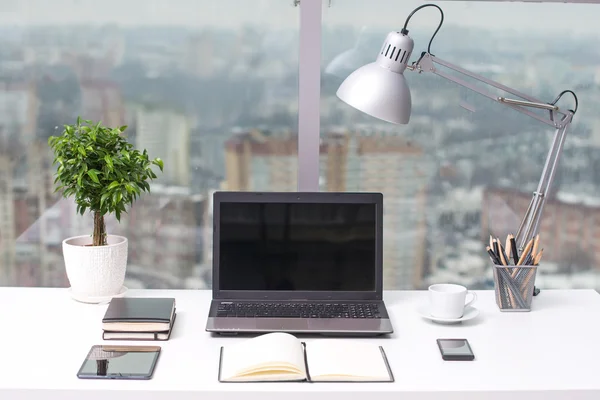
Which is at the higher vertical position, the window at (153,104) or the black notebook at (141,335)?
the window at (153,104)

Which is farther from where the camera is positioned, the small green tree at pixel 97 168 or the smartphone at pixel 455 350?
the small green tree at pixel 97 168

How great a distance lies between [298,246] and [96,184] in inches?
19.3

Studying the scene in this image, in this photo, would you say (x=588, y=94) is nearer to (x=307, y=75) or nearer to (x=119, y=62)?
(x=307, y=75)

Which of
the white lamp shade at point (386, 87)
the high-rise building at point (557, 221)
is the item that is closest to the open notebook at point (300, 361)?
the white lamp shade at point (386, 87)

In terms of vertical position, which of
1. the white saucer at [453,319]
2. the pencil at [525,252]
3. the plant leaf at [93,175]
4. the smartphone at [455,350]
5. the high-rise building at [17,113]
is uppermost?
the high-rise building at [17,113]

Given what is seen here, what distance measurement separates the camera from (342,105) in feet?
6.72

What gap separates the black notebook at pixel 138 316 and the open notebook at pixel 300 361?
6.3 inches

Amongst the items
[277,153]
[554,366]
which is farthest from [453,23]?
[554,366]

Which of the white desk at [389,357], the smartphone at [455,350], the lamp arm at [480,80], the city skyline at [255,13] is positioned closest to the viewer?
the white desk at [389,357]

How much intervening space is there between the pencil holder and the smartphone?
25cm

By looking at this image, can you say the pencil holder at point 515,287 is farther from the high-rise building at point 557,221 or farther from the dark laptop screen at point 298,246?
the high-rise building at point 557,221

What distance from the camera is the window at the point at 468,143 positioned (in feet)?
6.62

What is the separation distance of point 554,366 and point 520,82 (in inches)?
36.5

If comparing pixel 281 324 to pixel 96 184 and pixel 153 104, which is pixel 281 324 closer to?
pixel 96 184
